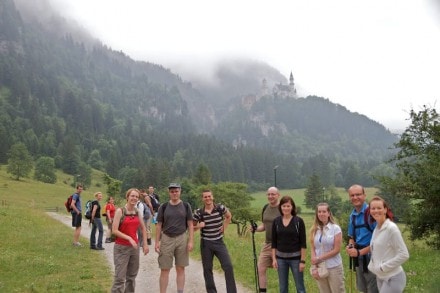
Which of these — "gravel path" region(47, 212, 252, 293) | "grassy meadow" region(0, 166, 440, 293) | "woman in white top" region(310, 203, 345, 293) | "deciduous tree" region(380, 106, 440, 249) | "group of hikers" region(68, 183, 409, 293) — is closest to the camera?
"group of hikers" region(68, 183, 409, 293)

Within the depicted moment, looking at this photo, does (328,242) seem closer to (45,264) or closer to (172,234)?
(172,234)

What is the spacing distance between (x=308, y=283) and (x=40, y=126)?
8121 inches

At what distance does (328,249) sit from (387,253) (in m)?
1.72

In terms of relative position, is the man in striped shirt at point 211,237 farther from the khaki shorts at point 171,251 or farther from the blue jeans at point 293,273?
the blue jeans at point 293,273

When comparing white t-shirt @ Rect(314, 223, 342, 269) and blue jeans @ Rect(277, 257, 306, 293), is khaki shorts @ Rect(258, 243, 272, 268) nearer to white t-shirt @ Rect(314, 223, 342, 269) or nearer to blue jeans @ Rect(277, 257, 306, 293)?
blue jeans @ Rect(277, 257, 306, 293)

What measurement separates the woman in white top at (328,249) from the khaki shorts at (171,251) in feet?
11.8

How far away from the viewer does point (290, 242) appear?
955cm

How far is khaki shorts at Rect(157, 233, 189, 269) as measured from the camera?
10789 millimetres

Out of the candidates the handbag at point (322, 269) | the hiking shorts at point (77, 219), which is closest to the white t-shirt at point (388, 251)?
the handbag at point (322, 269)

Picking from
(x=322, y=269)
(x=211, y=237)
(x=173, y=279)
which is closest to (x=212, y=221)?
(x=211, y=237)

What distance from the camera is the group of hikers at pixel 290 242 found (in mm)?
7152

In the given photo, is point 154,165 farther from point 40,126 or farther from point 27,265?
point 27,265

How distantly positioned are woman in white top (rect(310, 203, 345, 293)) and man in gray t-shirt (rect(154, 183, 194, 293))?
3.39m

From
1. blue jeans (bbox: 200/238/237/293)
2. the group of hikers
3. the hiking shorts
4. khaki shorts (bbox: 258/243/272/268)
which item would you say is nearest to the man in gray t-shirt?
the group of hikers
